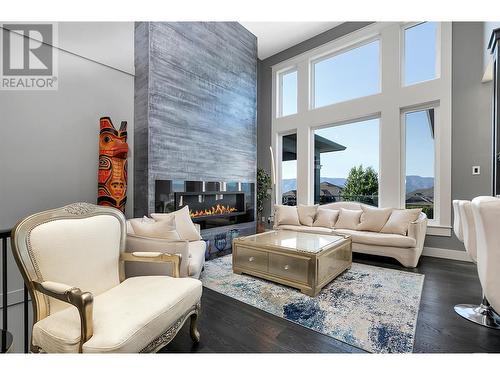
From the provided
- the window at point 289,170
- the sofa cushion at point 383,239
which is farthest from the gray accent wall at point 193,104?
the sofa cushion at point 383,239

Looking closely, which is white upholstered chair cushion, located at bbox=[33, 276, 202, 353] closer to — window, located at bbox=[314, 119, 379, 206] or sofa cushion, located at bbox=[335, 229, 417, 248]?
sofa cushion, located at bbox=[335, 229, 417, 248]

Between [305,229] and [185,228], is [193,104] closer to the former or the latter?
[185,228]

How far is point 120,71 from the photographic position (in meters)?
3.40

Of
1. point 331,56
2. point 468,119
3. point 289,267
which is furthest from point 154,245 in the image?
point 331,56

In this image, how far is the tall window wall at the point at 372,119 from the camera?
3.67 m

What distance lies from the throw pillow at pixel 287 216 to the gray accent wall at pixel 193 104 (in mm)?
1015

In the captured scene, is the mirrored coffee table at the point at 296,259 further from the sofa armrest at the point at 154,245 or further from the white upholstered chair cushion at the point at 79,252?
the white upholstered chair cushion at the point at 79,252

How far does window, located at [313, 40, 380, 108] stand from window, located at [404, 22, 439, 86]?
0.45 m

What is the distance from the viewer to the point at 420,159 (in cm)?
386

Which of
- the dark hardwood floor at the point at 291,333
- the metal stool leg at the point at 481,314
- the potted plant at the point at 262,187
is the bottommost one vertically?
the dark hardwood floor at the point at 291,333

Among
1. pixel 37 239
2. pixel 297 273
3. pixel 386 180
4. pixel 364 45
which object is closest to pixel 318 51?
pixel 364 45

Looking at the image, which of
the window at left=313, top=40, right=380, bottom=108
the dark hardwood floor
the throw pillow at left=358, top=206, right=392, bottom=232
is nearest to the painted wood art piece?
the dark hardwood floor

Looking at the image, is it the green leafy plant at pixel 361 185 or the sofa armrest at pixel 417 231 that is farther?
the green leafy plant at pixel 361 185
